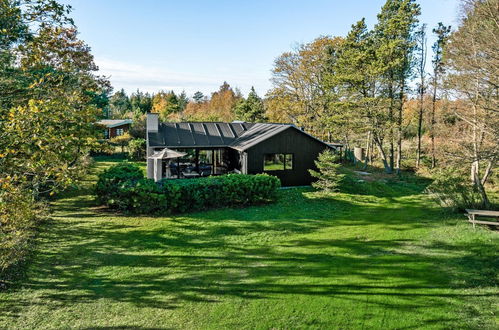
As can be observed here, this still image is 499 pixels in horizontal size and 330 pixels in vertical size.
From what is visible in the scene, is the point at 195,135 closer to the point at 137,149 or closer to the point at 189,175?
the point at 189,175

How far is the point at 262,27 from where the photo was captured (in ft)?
58.9

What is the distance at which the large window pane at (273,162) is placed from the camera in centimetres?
1677

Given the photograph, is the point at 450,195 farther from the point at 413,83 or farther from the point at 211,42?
the point at 211,42

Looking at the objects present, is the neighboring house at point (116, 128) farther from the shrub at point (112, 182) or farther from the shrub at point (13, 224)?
the shrub at point (13, 224)

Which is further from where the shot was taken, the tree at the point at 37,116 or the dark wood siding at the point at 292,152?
the dark wood siding at the point at 292,152

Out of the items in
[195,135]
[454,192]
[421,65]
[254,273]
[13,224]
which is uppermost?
[421,65]

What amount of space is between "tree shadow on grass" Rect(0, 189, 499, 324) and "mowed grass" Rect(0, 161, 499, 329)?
30mm

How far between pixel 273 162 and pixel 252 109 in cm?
1922

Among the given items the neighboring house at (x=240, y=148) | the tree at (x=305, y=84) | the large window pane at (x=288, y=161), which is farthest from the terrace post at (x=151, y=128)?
the tree at (x=305, y=84)

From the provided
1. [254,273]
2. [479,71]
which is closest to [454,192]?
[479,71]

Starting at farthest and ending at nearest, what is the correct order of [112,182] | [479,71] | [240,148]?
[240,148], [112,182], [479,71]

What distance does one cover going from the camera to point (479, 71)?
12.4 meters

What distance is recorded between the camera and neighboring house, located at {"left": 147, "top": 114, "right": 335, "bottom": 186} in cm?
1662

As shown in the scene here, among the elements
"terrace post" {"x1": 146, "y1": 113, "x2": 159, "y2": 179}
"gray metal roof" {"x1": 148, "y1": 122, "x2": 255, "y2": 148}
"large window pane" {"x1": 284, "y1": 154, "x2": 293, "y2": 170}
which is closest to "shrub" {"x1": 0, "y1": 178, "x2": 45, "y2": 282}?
"terrace post" {"x1": 146, "y1": 113, "x2": 159, "y2": 179}
